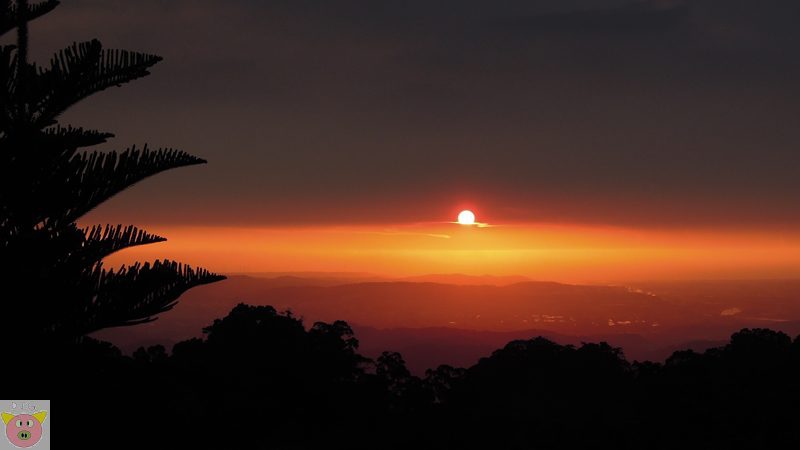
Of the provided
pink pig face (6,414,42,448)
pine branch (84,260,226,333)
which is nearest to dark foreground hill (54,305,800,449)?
pink pig face (6,414,42,448)

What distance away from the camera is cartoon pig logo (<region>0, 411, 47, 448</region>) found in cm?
723

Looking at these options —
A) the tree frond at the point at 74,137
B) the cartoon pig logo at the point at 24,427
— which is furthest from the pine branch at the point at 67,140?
the cartoon pig logo at the point at 24,427

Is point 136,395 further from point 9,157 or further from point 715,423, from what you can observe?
point 715,423

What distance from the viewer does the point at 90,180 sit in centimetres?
700

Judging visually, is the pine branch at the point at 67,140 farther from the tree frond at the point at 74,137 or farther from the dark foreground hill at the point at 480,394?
the dark foreground hill at the point at 480,394

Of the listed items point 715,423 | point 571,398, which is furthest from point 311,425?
point 715,423

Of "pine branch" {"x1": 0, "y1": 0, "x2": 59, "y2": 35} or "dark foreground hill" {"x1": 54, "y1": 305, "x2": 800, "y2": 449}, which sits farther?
"dark foreground hill" {"x1": 54, "y1": 305, "x2": 800, "y2": 449}

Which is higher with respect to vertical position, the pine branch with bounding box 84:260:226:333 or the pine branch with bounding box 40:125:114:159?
the pine branch with bounding box 40:125:114:159

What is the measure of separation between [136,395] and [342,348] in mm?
36159

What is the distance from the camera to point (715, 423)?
1441 inches

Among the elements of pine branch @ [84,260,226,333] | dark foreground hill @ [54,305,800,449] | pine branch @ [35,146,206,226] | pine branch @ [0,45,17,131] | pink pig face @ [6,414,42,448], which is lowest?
dark foreground hill @ [54,305,800,449]

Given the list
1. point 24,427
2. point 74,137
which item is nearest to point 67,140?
point 74,137

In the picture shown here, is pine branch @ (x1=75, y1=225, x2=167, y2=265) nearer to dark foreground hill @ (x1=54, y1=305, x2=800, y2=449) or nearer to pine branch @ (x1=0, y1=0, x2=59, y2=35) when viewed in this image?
pine branch @ (x1=0, y1=0, x2=59, y2=35)

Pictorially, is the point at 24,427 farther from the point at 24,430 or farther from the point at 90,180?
the point at 90,180
